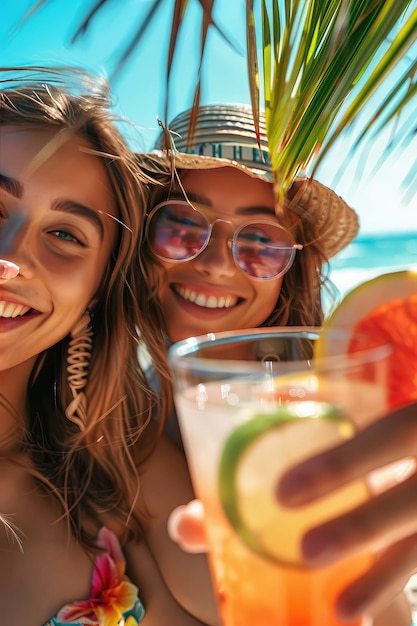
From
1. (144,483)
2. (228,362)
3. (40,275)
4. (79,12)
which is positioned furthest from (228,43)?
(144,483)

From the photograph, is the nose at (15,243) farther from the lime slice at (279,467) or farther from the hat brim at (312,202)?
the lime slice at (279,467)

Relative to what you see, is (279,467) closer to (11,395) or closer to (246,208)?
(11,395)

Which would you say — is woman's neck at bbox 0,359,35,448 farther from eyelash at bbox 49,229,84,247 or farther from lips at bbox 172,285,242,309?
lips at bbox 172,285,242,309

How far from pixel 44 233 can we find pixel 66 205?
4.4 inches

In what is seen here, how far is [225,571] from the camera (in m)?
0.80

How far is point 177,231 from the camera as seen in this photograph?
2.29 metres

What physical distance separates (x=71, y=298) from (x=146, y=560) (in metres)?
0.88

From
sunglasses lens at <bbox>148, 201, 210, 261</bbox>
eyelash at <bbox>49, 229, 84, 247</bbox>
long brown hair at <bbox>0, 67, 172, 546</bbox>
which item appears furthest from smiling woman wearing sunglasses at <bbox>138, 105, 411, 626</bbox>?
eyelash at <bbox>49, 229, 84, 247</bbox>

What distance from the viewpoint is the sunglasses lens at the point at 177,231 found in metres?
2.26

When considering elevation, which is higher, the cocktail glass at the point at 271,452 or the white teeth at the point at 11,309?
the white teeth at the point at 11,309

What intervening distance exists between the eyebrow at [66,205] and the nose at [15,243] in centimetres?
7

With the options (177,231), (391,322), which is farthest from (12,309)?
(391,322)

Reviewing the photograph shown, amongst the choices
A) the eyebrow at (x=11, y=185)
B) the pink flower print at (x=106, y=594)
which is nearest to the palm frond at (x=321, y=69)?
the eyebrow at (x=11, y=185)

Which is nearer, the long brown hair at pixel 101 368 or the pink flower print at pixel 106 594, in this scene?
the pink flower print at pixel 106 594
